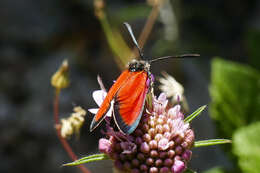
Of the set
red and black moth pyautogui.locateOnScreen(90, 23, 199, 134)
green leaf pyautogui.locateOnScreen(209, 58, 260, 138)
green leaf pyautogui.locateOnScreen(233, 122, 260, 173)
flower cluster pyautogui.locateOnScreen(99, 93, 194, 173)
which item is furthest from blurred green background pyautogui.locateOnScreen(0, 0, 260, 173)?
red and black moth pyautogui.locateOnScreen(90, 23, 199, 134)

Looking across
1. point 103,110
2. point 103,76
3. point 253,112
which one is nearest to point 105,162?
point 103,76

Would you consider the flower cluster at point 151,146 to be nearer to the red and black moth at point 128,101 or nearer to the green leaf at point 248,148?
the red and black moth at point 128,101

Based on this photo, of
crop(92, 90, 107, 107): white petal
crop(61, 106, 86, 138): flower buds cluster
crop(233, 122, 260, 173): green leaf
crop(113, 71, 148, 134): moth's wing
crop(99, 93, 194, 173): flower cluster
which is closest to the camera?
crop(113, 71, 148, 134): moth's wing

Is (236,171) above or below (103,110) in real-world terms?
below

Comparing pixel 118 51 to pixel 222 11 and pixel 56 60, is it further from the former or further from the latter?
pixel 222 11

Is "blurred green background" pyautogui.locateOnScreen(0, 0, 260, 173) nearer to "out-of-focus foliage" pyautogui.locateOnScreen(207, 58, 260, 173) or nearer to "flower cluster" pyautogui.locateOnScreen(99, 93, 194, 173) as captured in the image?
"out-of-focus foliage" pyautogui.locateOnScreen(207, 58, 260, 173)

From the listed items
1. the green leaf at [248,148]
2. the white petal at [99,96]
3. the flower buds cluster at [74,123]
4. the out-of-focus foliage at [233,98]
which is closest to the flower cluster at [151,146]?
the white petal at [99,96]
